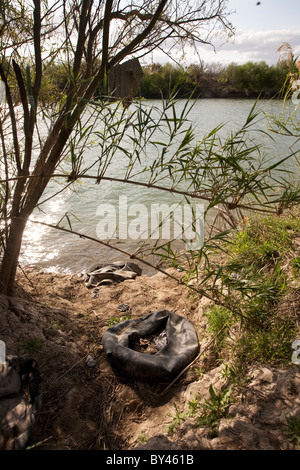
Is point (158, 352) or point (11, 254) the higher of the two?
point (11, 254)

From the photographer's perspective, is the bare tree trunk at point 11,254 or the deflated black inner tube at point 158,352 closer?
the deflated black inner tube at point 158,352

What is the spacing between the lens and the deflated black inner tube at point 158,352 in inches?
102

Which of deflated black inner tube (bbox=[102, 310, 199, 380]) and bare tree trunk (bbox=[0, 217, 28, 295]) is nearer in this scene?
deflated black inner tube (bbox=[102, 310, 199, 380])

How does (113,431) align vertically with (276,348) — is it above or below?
below

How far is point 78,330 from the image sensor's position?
3.19m

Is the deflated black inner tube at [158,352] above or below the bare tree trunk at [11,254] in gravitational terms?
below

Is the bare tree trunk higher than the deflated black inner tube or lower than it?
higher

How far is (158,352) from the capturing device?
279 centimetres

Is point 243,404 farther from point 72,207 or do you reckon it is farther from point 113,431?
point 72,207

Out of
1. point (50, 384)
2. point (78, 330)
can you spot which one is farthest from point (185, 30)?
point (50, 384)

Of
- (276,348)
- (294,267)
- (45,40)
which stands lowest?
(276,348)

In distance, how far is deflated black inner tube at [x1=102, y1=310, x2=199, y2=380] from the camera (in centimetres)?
258

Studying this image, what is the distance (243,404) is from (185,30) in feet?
9.68
